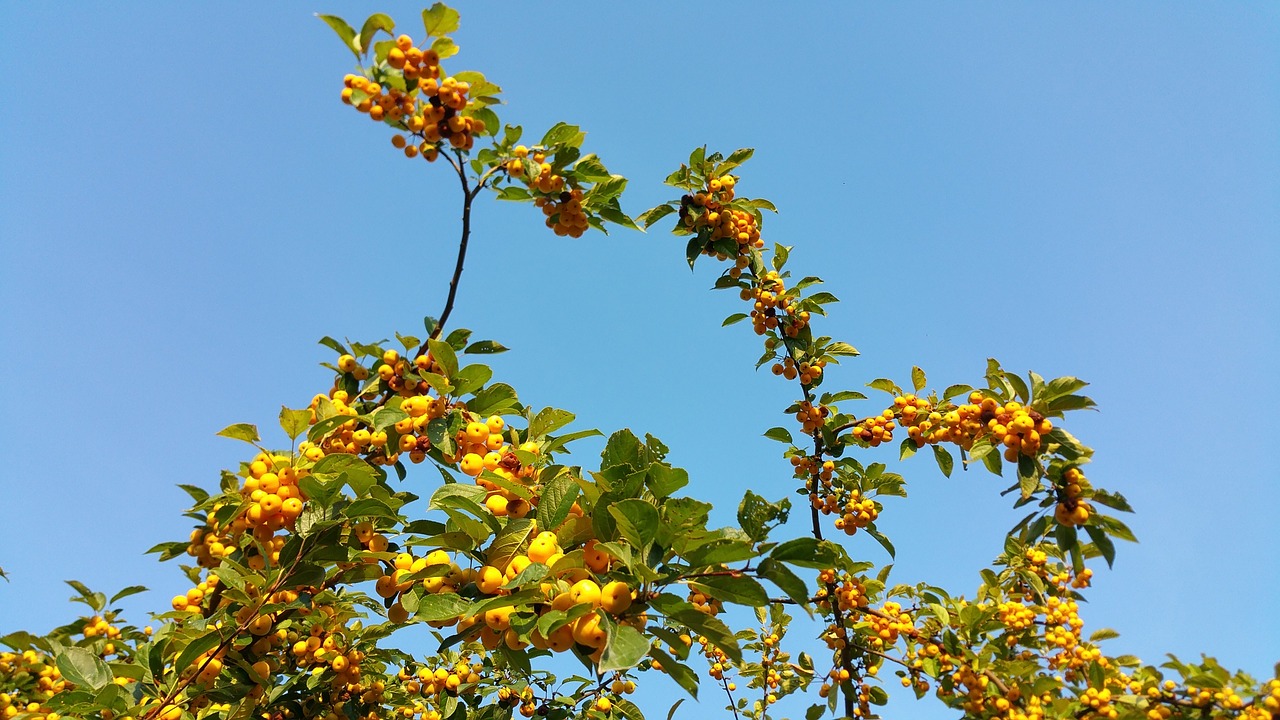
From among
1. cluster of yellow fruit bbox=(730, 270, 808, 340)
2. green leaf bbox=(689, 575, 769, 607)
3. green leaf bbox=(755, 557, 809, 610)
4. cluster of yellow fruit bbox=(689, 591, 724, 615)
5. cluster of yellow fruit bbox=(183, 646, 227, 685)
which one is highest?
cluster of yellow fruit bbox=(730, 270, 808, 340)

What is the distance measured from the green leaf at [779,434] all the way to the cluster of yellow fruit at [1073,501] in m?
2.18

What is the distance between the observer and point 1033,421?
3609 millimetres

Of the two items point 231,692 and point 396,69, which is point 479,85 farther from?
point 231,692

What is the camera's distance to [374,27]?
10.9ft

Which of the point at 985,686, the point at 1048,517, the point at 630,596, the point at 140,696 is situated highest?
the point at 1048,517

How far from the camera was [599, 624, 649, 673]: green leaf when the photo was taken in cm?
193

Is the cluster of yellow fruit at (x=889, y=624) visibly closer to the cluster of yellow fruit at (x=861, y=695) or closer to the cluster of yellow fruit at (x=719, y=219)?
the cluster of yellow fruit at (x=861, y=695)

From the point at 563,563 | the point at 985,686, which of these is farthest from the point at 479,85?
the point at 985,686

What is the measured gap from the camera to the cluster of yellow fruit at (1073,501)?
3404 millimetres

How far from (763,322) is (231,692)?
13.9 ft

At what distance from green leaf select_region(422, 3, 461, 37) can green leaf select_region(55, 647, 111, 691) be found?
3743 millimetres

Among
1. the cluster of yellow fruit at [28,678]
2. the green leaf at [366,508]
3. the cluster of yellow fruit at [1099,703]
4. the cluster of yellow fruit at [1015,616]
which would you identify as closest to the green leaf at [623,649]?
the green leaf at [366,508]

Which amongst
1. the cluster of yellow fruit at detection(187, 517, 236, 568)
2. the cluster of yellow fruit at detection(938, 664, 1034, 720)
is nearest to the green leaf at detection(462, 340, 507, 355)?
the cluster of yellow fruit at detection(187, 517, 236, 568)

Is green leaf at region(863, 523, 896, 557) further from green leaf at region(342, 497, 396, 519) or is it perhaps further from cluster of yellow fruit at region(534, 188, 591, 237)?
green leaf at region(342, 497, 396, 519)
